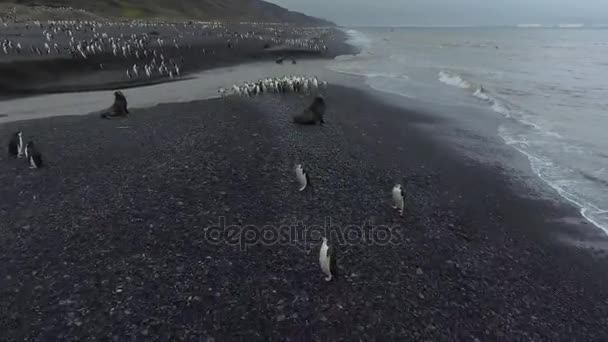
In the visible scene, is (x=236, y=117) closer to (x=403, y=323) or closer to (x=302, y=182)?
(x=302, y=182)

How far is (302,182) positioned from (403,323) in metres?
4.09

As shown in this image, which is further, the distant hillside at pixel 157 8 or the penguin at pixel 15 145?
the distant hillside at pixel 157 8

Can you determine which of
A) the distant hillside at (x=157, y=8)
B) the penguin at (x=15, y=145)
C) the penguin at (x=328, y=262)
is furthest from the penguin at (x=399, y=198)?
the distant hillside at (x=157, y=8)

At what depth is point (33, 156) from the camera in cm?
985

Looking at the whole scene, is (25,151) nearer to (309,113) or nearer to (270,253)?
(270,253)

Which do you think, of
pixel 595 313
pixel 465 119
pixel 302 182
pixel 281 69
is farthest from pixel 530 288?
pixel 281 69

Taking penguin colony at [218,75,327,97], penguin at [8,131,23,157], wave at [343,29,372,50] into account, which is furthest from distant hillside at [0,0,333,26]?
penguin at [8,131,23,157]

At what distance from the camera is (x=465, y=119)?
683 inches

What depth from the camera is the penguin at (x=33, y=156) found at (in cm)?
986

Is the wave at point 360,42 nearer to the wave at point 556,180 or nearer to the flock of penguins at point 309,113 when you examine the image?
the flock of penguins at point 309,113

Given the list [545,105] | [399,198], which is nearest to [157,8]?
[545,105]

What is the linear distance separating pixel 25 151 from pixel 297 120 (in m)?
7.41

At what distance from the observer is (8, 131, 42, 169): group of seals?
389 inches

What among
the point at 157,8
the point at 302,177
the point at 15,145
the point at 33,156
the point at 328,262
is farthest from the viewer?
the point at 157,8
